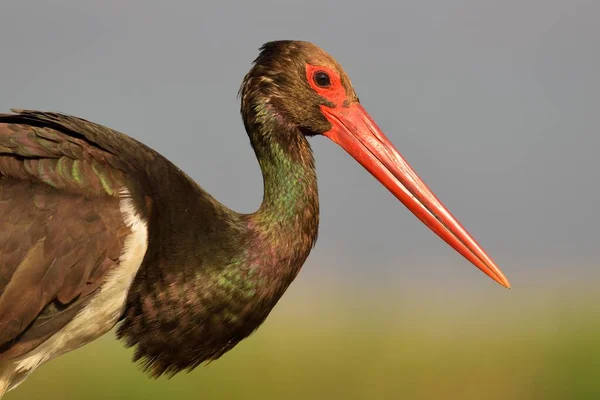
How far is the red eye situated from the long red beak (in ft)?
0.39

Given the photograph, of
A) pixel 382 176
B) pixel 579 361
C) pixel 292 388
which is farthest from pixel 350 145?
pixel 579 361

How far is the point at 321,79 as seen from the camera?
580cm

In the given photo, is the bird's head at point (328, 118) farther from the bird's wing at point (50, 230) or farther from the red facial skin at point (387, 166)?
the bird's wing at point (50, 230)

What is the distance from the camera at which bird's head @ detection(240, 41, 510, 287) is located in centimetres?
574

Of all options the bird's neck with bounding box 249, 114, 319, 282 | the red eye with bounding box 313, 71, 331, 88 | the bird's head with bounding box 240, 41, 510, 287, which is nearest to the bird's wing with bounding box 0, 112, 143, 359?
the bird's neck with bounding box 249, 114, 319, 282

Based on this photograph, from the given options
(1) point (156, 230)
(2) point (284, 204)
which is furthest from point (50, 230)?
(2) point (284, 204)

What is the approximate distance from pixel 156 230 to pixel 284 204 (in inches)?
28.3

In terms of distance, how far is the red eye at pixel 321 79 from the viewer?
19.0 ft

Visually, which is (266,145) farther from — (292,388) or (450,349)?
(450,349)

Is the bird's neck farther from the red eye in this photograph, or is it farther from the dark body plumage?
the red eye

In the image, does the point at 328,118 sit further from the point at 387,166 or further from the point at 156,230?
the point at 156,230

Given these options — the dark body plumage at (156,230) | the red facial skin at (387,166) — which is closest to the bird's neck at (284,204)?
the dark body plumage at (156,230)

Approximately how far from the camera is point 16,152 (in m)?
5.10

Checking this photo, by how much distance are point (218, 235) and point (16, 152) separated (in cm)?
102
